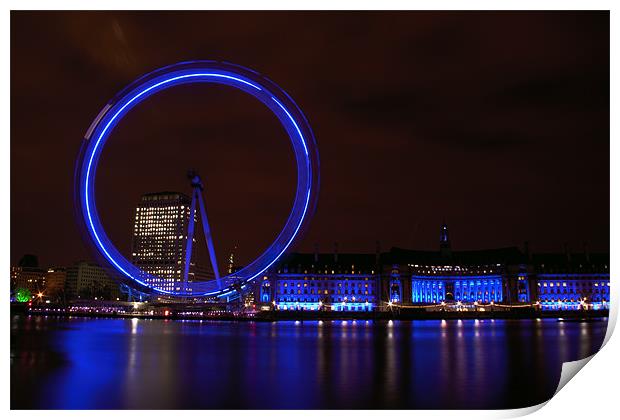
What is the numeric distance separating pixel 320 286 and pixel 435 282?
1373 centimetres

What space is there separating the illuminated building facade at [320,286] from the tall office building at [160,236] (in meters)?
21.8

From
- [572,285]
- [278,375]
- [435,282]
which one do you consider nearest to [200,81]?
[278,375]

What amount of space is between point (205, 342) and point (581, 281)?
6142 cm

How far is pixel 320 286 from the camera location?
7381 cm

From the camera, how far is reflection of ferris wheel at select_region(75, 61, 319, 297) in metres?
22.2

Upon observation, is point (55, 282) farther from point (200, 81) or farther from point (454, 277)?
point (200, 81)

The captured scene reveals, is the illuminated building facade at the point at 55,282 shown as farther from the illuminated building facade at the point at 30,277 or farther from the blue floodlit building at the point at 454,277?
the blue floodlit building at the point at 454,277

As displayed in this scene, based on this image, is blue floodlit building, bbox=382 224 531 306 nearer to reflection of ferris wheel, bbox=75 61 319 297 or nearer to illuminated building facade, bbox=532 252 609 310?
illuminated building facade, bbox=532 252 609 310

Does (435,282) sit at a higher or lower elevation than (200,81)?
lower

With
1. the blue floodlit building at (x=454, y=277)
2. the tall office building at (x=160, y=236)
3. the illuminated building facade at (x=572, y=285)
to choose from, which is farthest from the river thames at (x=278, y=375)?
the tall office building at (x=160, y=236)

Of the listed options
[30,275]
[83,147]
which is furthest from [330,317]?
[30,275]

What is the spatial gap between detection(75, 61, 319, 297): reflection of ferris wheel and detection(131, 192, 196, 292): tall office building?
63611 millimetres

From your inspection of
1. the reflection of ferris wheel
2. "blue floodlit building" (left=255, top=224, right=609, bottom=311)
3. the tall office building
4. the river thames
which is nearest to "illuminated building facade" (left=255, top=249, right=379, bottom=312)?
"blue floodlit building" (left=255, top=224, right=609, bottom=311)

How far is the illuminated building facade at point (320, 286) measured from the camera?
72.2 meters
